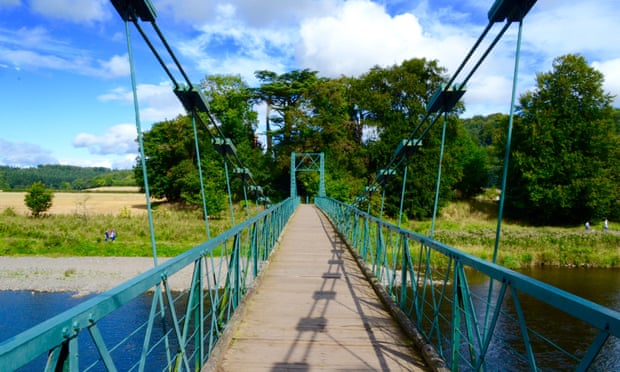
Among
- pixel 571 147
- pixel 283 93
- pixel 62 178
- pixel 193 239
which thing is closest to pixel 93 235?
pixel 193 239

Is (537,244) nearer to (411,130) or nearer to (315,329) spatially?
(411,130)

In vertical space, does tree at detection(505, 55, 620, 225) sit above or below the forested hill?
above

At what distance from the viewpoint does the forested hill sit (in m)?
77.8

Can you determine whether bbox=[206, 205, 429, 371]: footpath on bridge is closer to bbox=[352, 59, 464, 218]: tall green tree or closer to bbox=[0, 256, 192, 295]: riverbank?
bbox=[0, 256, 192, 295]: riverbank

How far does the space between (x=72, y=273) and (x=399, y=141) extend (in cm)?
1899

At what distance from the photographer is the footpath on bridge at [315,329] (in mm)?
2680

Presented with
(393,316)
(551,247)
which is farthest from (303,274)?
(551,247)

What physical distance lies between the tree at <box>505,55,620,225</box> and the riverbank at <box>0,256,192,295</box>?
20.4m

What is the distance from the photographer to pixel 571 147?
2447 centimetres

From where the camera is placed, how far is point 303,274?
550 centimetres

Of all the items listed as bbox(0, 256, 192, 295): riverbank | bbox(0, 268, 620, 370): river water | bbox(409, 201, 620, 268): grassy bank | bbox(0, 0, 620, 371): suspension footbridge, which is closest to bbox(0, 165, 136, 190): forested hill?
bbox(0, 256, 192, 295): riverbank

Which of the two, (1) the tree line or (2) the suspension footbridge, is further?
(1) the tree line

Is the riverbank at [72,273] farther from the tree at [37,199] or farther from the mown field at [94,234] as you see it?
the tree at [37,199]

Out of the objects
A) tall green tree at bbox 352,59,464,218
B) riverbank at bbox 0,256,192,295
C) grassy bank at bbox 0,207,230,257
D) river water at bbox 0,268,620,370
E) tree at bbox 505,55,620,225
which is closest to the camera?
river water at bbox 0,268,620,370
